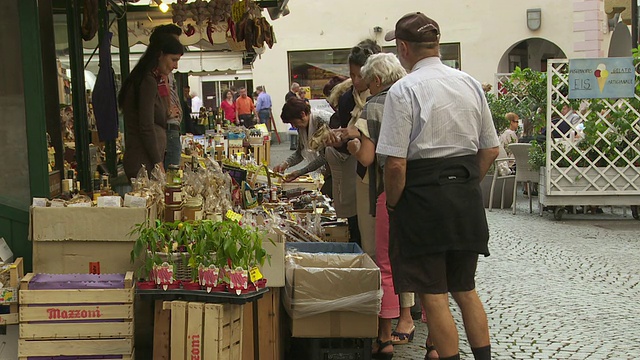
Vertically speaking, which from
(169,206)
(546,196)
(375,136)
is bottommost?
(546,196)

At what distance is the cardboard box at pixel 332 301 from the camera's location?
187 inches

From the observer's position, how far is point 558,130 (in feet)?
38.2

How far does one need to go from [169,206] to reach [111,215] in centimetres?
56

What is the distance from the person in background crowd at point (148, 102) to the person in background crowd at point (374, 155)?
1.95 metres

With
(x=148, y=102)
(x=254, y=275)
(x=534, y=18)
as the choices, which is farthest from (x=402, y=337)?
(x=534, y=18)

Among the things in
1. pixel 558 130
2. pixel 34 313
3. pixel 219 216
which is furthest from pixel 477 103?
pixel 558 130

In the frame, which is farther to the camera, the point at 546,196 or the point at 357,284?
the point at 546,196

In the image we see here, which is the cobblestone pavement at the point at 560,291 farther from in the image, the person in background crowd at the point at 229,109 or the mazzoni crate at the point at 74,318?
the person in background crowd at the point at 229,109

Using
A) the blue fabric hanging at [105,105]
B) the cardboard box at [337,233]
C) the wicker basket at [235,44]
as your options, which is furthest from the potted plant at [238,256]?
the wicker basket at [235,44]

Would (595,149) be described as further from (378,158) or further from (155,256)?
(155,256)

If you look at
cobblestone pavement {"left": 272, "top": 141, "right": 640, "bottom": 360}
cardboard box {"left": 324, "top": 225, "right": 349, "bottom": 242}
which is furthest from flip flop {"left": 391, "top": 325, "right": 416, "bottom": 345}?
cardboard box {"left": 324, "top": 225, "right": 349, "bottom": 242}

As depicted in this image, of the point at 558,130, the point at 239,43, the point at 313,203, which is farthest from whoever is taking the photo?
the point at 558,130

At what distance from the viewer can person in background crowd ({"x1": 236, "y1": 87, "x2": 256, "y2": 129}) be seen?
22984mm

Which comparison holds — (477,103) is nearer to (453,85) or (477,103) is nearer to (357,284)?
(453,85)
